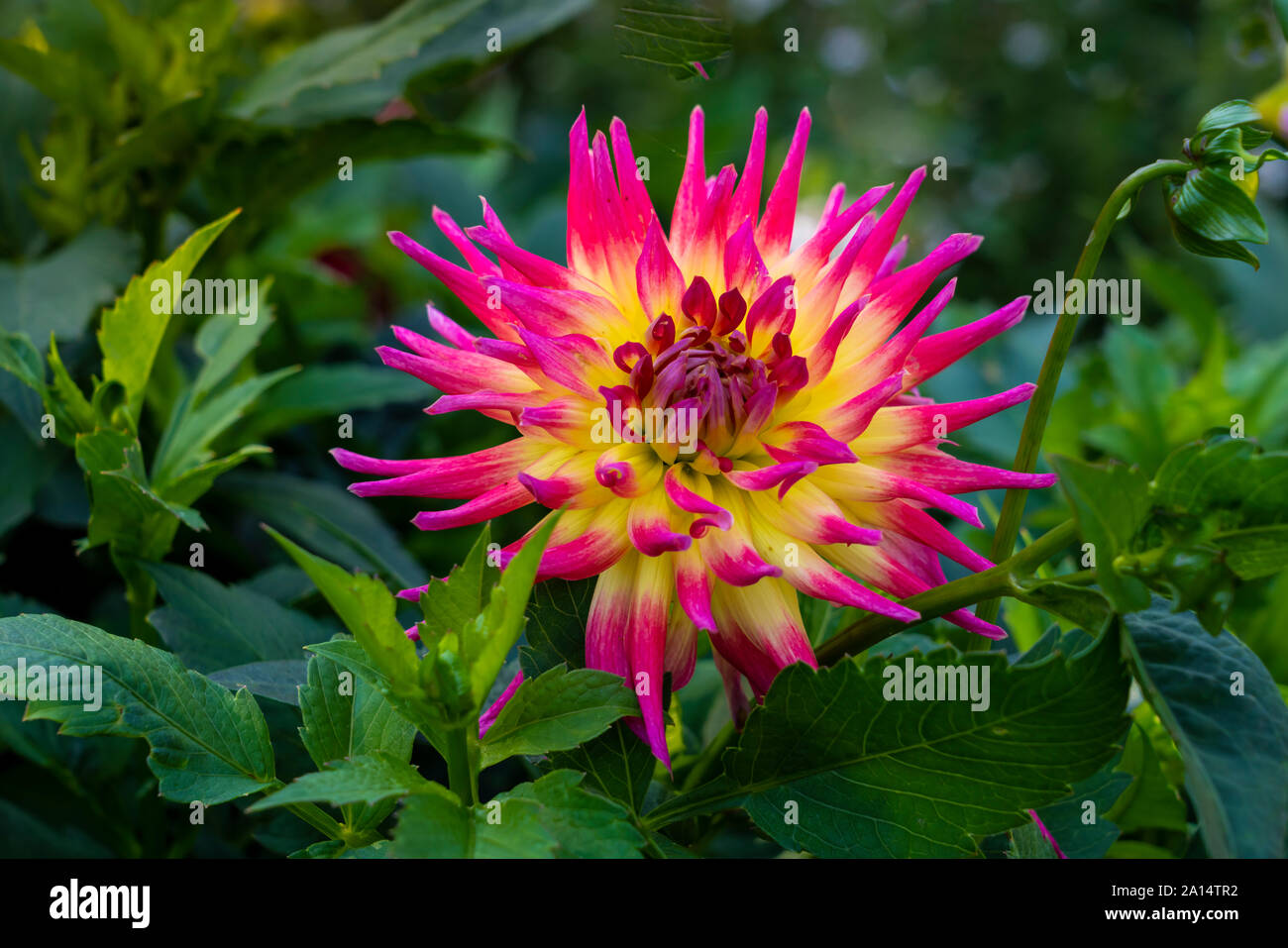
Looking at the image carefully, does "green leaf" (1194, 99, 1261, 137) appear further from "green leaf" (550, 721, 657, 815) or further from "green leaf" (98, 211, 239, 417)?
"green leaf" (98, 211, 239, 417)

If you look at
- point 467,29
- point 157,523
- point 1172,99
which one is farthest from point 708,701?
point 1172,99

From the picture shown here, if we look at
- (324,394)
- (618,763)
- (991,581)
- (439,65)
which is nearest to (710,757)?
(618,763)

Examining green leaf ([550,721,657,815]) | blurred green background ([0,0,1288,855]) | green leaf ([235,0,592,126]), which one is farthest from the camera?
green leaf ([235,0,592,126])

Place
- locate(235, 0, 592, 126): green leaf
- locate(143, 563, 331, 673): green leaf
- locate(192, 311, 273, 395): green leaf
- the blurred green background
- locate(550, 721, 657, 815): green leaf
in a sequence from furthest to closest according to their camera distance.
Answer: locate(235, 0, 592, 126): green leaf, the blurred green background, locate(192, 311, 273, 395): green leaf, locate(143, 563, 331, 673): green leaf, locate(550, 721, 657, 815): green leaf

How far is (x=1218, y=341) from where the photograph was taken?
1.11m

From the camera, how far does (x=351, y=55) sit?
0.92 m

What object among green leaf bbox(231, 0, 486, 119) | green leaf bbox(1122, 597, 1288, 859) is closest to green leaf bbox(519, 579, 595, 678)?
green leaf bbox(1122, 597, 1288, 859)

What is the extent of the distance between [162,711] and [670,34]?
1.37 feet

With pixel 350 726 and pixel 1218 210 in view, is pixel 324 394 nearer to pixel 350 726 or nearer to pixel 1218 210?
pixel 350 726

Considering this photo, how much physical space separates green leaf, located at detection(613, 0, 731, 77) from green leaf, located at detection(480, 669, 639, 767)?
1.06 ft

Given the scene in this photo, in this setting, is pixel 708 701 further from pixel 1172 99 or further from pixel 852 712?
pixel 1172 99

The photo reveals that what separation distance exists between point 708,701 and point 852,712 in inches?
10.7

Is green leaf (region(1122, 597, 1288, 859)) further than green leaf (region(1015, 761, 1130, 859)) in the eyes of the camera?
No

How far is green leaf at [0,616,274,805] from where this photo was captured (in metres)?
0.44
